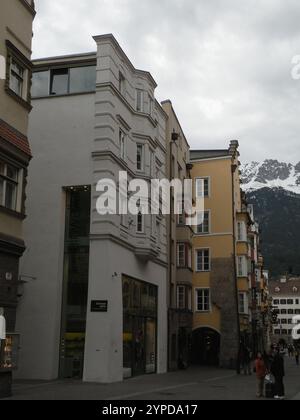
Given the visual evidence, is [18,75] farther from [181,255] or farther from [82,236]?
[181,255]

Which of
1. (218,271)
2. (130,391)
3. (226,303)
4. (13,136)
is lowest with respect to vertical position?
(130,391)

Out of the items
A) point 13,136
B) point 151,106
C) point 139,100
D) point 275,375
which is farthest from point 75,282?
point 151,106

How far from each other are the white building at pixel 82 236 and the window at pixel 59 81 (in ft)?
0.18

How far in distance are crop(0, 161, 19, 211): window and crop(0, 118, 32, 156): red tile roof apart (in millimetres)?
784

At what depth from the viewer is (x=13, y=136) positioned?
1995cm

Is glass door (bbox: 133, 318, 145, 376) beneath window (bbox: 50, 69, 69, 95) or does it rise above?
beneath

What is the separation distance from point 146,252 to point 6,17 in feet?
48.1

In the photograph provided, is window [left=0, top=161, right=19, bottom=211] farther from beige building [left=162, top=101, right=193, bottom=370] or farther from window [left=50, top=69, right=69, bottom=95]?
beige building [left=162, top=101, right=193, bottom=370]

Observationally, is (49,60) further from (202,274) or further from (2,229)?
(202,274)

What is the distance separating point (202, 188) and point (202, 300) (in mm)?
9534

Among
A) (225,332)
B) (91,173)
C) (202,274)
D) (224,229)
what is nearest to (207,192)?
(224,229)

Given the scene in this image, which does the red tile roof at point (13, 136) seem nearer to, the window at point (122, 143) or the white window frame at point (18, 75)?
the white window frame at point (18, 75)

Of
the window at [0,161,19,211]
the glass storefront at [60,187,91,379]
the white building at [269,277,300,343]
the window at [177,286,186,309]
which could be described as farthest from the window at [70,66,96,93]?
the white building at [269,277,300,343]

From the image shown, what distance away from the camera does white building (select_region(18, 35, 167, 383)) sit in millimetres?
26453
